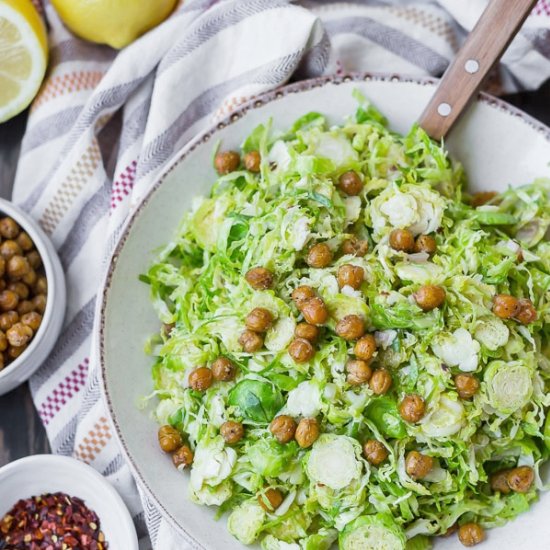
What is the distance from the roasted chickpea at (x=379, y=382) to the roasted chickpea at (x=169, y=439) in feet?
2.49

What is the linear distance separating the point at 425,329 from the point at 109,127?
6.04 ft

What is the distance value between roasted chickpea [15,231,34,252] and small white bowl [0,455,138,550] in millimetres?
861

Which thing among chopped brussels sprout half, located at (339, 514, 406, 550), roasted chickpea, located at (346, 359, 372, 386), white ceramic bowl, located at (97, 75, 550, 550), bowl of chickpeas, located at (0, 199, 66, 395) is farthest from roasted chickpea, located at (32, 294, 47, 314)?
chopped brussels sprout half, located at (339, 514, 406, 550)

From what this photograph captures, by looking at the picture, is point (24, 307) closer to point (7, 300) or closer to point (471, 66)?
point (7, 300)

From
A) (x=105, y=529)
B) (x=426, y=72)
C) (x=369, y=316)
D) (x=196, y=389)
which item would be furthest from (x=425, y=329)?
(x=105, y=529)

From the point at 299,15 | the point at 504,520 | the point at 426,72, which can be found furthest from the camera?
the point at 426,72

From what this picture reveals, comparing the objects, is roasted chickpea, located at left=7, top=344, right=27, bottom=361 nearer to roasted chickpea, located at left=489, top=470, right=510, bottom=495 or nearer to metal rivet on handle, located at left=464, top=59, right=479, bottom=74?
roasted chickpea, located at left=489, top=470, right=510, bottom=495

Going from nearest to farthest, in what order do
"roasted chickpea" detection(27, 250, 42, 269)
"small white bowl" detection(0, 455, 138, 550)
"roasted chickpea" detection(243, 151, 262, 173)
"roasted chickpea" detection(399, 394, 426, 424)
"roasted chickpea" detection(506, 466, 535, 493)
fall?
"roasted chickpea" detection(399, 394, 426, 424)
"roasted chickpea" detection(506, 466, 535, 493)
"roasted chickpea" detection(243, 151, 262, 173)
"small white bowl" detection(0, 455, 138, 550)
"roasted chickpea" detection(27, 250, 42, 269)

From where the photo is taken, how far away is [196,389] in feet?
9.73

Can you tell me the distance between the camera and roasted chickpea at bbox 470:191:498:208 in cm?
326

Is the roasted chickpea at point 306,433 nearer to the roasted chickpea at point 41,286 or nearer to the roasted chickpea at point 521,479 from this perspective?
the roasted chickpea at point 521,479

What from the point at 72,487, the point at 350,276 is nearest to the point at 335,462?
the point at 350,276

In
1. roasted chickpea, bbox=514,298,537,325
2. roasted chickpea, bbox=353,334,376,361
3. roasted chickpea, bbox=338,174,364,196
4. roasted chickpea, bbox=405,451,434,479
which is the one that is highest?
roasted chickpea, bbox=514,298,537,325

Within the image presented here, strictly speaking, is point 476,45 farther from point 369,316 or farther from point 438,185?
point 369,316
